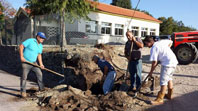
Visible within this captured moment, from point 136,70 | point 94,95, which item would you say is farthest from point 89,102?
point 136,70

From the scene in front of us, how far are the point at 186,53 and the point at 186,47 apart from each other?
0.28 metres

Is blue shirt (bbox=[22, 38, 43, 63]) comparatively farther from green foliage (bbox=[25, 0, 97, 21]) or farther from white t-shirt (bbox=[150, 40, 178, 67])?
green foliage (bbox=[25, 0, 97, 21])

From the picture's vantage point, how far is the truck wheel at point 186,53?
827 centimetres

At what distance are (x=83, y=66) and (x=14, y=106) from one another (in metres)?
2.63

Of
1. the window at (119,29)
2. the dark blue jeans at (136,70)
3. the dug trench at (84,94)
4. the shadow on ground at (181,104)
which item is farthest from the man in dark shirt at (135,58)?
the window at (119,29)

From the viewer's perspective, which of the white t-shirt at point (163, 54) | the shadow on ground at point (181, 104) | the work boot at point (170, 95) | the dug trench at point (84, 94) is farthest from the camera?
the work boot at point (170, 95)

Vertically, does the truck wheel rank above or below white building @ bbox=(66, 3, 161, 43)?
below

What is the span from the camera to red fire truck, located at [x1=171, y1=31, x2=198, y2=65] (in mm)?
8320

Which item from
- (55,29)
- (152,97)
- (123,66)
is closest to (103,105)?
(152,97)

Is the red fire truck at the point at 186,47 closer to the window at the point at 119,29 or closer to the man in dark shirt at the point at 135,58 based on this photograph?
the man in dark shirt at the point at 135,58

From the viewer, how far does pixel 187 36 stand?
8836 mm

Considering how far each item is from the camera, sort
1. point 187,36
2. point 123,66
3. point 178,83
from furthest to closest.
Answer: point 187,36
point 123,66
point 178,83

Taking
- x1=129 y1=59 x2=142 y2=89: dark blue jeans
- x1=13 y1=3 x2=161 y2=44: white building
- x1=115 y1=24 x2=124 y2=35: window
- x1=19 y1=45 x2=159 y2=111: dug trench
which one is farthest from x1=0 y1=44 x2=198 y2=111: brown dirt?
x1=115 y1=24 x2=124 y2=35: window

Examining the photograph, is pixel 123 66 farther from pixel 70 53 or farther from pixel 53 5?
pixel 53 5
